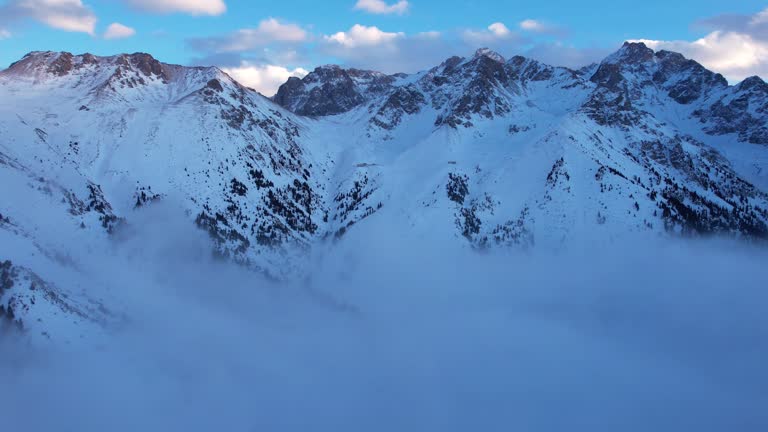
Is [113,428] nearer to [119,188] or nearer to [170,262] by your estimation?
[170,262]

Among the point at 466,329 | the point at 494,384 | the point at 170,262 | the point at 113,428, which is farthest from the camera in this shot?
the point at 466,329

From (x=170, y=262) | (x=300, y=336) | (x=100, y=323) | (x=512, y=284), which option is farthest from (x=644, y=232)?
(x=100, y=323)

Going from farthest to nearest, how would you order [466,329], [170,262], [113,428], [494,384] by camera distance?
[466,329]
[494,384]
[170,262]
[113,428]

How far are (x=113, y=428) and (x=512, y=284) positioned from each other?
126 metres

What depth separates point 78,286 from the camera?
133 m

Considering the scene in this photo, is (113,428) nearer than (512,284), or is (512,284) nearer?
(113,428)

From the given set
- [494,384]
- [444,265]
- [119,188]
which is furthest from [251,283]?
[494,384]

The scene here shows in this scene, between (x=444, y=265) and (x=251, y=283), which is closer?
(x=251, y=283)

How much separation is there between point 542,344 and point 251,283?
96215 mm

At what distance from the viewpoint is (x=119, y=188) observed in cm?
17625

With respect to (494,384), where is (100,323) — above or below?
above

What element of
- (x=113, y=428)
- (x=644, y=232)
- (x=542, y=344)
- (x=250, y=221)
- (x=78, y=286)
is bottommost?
(x=113, y=428)

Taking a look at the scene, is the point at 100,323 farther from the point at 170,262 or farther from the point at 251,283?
the point at 251,283

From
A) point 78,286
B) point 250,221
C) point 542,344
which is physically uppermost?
point 250,221
